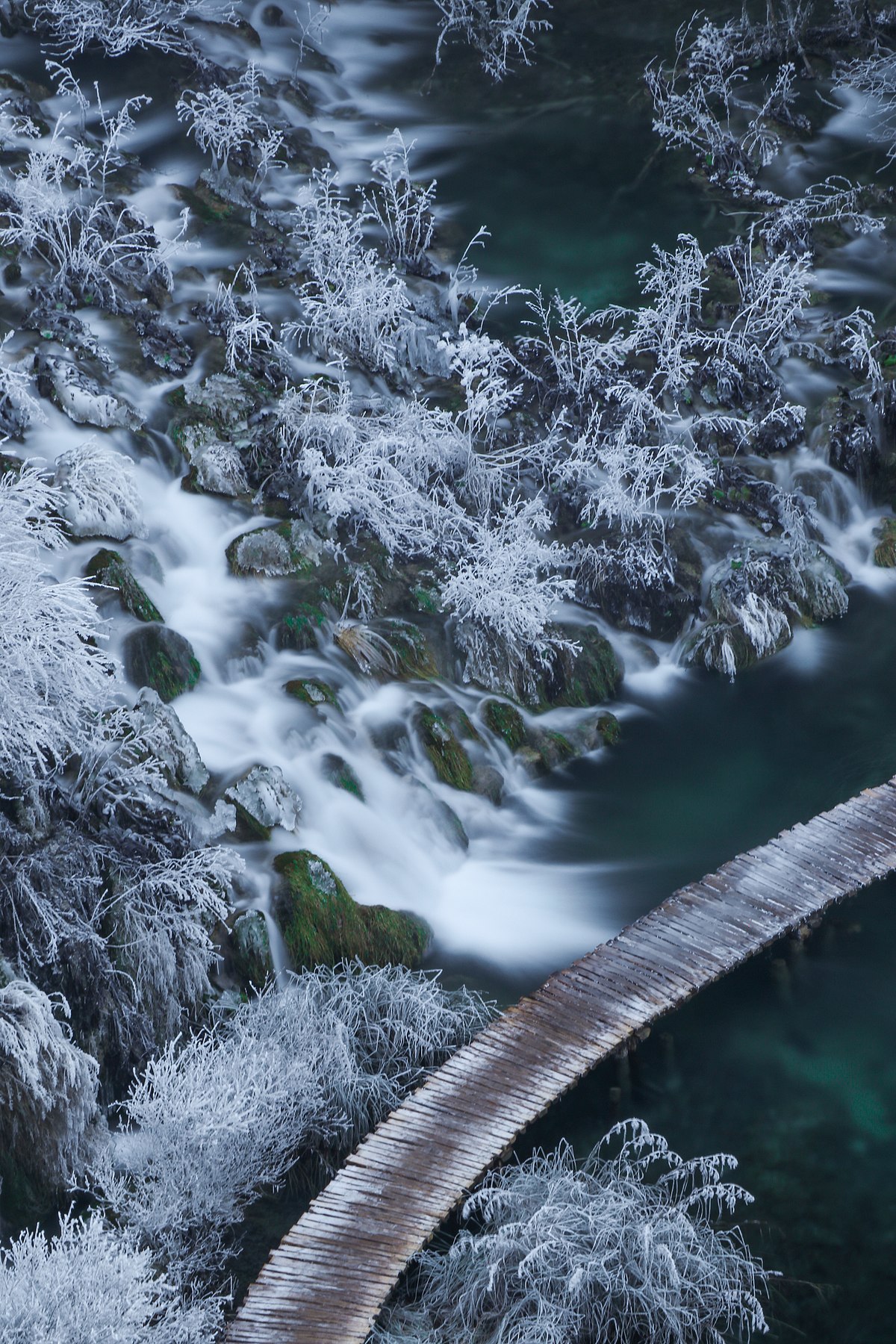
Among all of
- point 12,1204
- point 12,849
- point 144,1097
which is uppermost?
point 12,849

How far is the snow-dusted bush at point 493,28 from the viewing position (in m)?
19.7

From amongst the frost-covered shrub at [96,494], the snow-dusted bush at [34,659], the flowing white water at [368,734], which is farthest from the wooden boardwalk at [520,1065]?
the frost-covered shrub at [96,494]

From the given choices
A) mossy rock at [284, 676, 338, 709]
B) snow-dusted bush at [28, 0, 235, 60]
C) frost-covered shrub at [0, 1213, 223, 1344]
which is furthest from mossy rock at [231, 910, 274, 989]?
snow-dusted bush at [28, 0, 235, 60]

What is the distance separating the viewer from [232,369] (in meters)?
13.8

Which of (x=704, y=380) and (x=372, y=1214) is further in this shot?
(x=704, y=380)

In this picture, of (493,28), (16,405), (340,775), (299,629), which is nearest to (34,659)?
(340,775)

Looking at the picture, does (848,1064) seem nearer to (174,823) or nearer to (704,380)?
(174,823)

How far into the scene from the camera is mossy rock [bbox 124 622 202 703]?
10.8 m

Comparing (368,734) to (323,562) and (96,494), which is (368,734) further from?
(96,494)

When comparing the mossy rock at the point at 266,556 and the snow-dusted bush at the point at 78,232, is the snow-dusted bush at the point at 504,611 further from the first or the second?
the snow-dusted bush at the point at 78,232

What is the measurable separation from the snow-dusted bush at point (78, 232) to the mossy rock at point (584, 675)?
5799 millimetres

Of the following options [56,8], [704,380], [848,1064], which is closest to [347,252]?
[704,380]

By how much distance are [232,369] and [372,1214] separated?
333 inches

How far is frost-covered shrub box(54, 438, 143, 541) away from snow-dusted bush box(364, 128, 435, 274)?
16.4 ft
